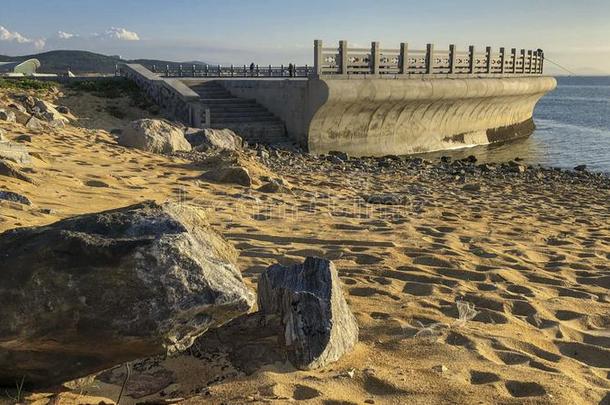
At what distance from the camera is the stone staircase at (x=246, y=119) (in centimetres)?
1875

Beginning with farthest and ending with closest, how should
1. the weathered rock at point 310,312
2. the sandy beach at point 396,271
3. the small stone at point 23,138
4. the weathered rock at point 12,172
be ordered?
the small stone at point 23,138, the weathered rock at point 12,172, the weathered rock at point 310,312, the sandy beach at point 396,271

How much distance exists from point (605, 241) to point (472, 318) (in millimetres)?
4441

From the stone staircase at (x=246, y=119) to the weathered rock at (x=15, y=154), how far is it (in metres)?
9.96

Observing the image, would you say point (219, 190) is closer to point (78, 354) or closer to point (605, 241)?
point (605, 241)

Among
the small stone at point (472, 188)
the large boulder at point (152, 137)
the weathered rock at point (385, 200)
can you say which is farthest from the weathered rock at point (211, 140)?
the small stone at point (472, 188)

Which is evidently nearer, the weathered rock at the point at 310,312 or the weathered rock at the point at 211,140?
the weathered rock at the point at 310,312

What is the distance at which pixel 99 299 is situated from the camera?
2.67 meters

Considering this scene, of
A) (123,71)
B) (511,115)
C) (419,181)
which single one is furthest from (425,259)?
(511,115)

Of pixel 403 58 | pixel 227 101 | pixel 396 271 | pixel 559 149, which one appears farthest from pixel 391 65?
pixel 396 271

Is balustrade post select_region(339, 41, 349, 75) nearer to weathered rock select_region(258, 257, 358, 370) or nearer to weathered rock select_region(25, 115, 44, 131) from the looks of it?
weathered rock select_region(25, 115, 44, 131)

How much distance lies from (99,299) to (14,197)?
3980 millimetres

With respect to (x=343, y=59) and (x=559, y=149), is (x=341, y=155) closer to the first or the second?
(x=343, y=59)

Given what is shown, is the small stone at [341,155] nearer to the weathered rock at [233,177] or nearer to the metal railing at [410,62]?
the metal railing at [410,62]

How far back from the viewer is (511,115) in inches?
1220
